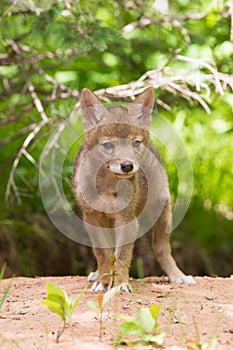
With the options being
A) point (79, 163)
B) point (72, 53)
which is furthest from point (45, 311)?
point (72, 53)

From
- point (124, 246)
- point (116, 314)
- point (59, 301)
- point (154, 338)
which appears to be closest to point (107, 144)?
point (124, 246)

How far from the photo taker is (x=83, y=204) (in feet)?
17.2

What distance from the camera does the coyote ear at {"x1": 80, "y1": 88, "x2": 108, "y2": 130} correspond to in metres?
5.15

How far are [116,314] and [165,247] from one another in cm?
201

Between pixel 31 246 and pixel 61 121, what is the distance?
2271 mm

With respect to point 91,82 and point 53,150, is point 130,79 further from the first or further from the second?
point 53,150

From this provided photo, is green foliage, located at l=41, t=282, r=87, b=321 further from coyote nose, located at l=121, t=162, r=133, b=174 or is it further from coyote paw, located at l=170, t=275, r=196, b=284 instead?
coyote paw, located at l=170, t=275, r=196, b=284

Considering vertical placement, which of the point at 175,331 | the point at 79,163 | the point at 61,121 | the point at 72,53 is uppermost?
the point at 72,53

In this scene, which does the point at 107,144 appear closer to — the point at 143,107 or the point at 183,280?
the point at 143,107

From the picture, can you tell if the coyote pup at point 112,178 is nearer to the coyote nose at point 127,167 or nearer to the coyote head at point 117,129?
the coyote head at point 117,129

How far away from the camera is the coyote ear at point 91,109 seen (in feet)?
16.9

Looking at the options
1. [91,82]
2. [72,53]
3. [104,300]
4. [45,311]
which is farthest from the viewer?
[91,82]

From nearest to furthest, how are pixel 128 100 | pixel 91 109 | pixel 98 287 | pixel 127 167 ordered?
pixel 127 167, pixel 98 287, pixel 91 109, pixel 128 100

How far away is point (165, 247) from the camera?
581cm
